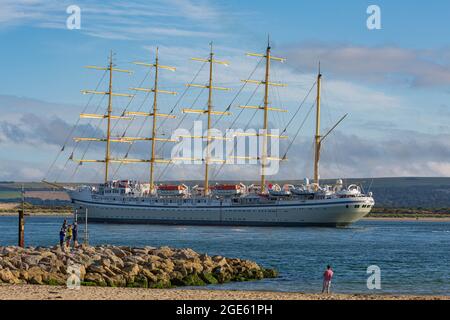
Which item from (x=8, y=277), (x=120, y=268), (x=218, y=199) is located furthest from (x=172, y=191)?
(x=8, y=277)

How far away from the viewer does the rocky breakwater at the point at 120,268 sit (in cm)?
3403

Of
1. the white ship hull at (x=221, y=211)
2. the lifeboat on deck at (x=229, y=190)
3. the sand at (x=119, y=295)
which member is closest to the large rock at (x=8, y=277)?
the sand at (x=119, y=295)

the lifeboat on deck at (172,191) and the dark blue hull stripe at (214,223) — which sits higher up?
the lifeboat on deck at (172,191)

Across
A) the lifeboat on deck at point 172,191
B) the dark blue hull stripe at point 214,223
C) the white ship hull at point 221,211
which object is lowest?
the dark blue hull stripe at point 214,223

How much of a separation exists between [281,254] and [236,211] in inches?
2336

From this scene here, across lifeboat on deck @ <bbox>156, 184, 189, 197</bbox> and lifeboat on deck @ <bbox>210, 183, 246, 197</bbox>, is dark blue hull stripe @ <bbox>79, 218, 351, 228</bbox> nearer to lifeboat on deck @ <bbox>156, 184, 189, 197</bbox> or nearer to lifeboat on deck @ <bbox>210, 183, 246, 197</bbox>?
lifeboat on deck @ <bbox>156, 184, 189, 197</bbox>

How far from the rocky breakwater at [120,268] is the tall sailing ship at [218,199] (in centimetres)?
6831

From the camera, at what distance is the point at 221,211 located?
11781 cm

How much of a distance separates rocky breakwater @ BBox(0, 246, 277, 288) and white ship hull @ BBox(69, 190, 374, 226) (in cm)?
6615

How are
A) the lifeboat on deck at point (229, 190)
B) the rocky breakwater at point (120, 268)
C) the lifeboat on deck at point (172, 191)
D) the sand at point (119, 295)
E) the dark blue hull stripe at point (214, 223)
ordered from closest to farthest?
the sand at point (119, 295) → the rocky breakwater at point (120, 268) → the dark blue hull stripe at point (214, 223) → the lifeboat on deck at point (229, 190) → the lifeboat on deck at point (172, 191)

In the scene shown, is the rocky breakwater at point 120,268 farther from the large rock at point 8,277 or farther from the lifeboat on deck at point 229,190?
the lifeboat on deck at point 229,190
